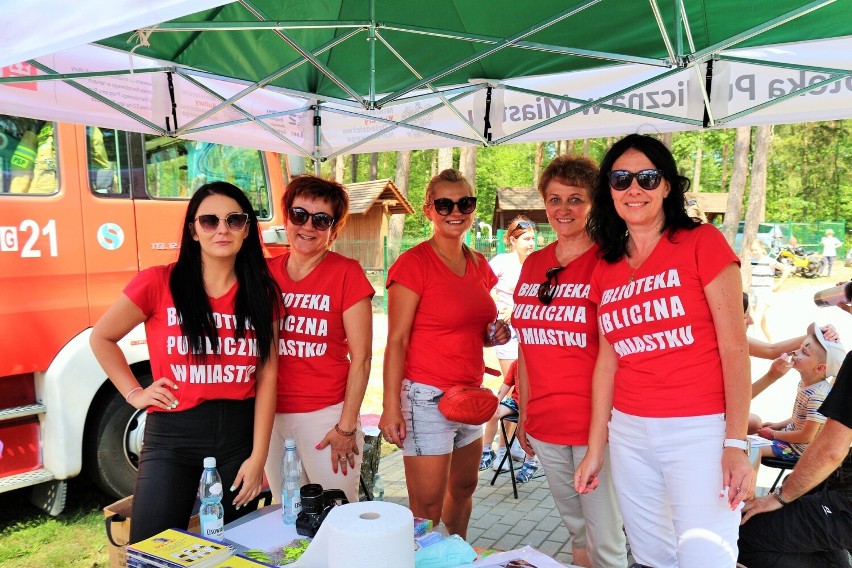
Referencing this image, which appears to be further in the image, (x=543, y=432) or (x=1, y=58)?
(x=543, y=432)

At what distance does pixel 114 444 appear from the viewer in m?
4.12

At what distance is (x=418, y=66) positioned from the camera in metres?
3.85

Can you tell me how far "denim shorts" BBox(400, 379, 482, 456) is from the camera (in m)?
2.82

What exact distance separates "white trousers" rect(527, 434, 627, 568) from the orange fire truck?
2782mm

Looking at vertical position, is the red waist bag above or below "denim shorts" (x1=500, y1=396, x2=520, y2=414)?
above

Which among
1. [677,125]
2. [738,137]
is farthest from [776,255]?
[677,125]

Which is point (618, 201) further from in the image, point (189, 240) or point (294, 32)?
point (294, 32)

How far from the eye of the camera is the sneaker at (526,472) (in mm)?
5062

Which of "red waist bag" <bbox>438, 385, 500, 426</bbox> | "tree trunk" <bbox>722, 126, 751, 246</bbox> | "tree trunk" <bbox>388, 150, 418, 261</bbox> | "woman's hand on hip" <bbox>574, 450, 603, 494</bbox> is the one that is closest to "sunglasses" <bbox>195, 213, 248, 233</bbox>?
"red waist bag" <bbox>438, 385, 500, 426</bbox>

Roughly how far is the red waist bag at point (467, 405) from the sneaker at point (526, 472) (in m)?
2.52

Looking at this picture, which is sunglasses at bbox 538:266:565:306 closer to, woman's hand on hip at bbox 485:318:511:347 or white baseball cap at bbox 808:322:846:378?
woman's hand on hip at bbox 485:318:511:347

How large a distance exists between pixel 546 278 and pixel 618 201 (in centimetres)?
52

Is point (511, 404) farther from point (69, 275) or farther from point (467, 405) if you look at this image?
point (69, 275)

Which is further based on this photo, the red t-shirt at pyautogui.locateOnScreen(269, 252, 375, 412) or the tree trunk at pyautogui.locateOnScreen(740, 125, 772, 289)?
the tree trunk at pyautogui.locateOnScreen(740, 125, 772, 289)
